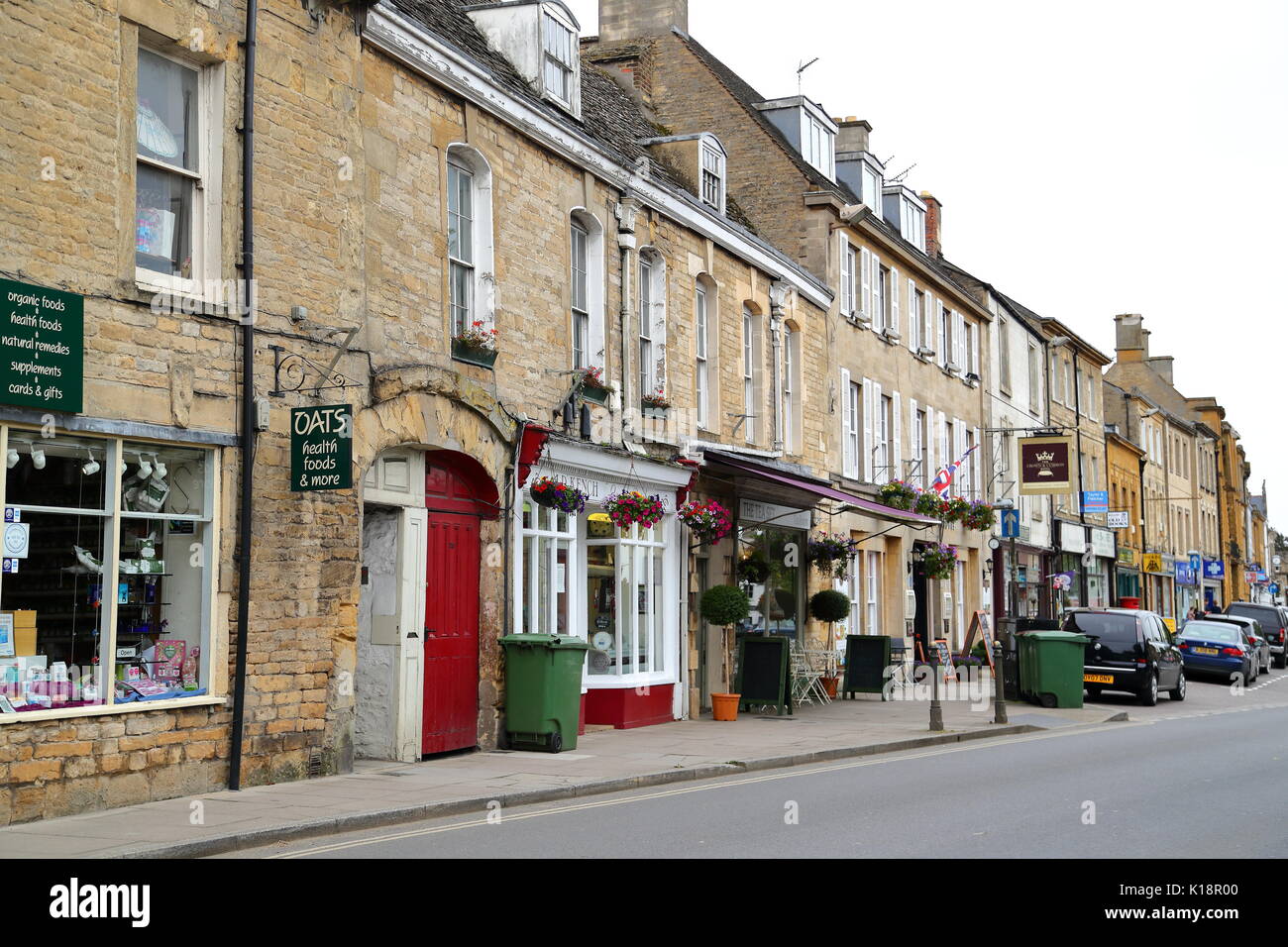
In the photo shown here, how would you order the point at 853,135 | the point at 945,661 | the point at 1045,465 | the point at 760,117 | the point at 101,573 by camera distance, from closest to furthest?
1. the point at 101,573
2. the point at 760,117
3. the point at 945,661
4. the point at 853,135
5. the point at 1045,465

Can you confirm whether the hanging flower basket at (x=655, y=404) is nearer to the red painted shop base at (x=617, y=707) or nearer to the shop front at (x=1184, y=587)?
the red painted shop base at (x=617, y=707)

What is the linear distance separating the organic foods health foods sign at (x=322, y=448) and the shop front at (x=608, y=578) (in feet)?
13.7

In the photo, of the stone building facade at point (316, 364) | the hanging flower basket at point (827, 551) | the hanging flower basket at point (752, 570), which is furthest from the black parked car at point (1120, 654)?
the stone building facade at point (316, 364)

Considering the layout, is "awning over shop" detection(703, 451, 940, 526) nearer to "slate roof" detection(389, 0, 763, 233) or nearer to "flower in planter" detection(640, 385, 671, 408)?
"flower in planter" detection(640, 385, 671, 408)

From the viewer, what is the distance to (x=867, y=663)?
2428 centimetres

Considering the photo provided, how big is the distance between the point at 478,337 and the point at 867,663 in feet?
38.3

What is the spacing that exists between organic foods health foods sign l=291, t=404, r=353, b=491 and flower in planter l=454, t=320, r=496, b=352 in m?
3.27

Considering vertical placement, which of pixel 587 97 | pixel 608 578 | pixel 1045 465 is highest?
pixel 587 97

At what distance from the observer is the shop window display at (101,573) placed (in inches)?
397

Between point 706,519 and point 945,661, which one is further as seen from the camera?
point 945,661

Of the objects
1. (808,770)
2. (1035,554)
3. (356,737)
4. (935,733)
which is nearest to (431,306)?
(356,737)

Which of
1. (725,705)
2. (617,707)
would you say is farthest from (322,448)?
(725,705)

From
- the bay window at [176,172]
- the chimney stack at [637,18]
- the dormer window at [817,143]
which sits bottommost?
the bay window at [176,172]

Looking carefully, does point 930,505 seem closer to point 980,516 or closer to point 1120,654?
point 980,516
